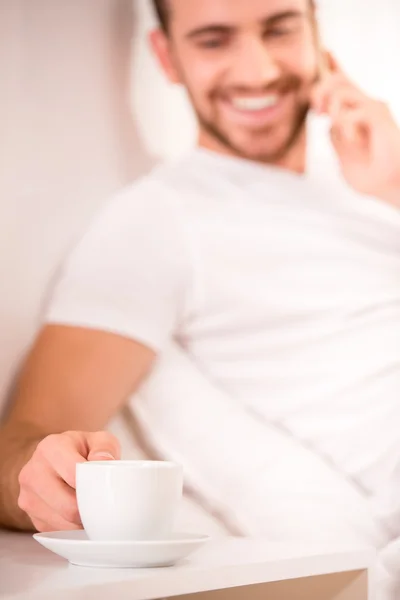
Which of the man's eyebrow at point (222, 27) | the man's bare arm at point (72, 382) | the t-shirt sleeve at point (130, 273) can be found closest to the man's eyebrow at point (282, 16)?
the man's eyebrow at point (222, 27)

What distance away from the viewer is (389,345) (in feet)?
5.06

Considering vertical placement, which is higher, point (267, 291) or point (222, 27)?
point (222, 27)

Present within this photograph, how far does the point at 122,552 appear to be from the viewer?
78 centimetres

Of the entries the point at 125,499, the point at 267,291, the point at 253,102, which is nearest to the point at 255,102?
the point at 253,102

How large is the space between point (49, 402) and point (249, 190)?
20.5 inches

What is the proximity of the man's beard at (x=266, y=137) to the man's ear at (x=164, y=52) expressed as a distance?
0.08 metres

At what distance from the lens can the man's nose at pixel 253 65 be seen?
58.6 inches

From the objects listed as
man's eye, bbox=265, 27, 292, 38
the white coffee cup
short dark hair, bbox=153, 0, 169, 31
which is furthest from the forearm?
man's eye, bbox=265, 27, 292, 38

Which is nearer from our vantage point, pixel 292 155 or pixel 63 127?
pixel 63 127

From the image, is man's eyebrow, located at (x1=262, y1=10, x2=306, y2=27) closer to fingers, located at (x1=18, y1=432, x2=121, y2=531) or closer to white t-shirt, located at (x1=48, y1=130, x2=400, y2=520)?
white t-shirt, located at (x1=48, y1=130, x2=400, y2=520)

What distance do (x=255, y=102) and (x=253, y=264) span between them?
0.98 feet

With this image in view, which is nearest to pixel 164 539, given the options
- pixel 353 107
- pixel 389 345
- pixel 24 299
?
Result: pixel 24 299

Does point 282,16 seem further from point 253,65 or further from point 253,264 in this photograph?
point 253,264

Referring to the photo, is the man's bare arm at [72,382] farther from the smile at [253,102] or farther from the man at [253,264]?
the smile at [253,102]
